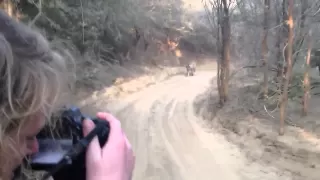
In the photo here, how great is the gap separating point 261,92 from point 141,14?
4.86 meters

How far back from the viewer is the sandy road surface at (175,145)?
407 cm

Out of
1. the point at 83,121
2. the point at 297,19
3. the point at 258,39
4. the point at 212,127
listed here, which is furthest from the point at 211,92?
the point at 83,121

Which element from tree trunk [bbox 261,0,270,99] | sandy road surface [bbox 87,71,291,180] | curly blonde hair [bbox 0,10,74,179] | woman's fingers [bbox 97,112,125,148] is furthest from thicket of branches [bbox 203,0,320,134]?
curly blonde hair [bbox 0,10,74,179]

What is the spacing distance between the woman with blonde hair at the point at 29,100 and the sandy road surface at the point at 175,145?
11.3 feet

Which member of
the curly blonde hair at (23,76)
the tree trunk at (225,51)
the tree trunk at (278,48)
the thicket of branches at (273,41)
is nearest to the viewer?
the curly blonde hair at (23,76)

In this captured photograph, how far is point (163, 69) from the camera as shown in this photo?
1157 centimetres

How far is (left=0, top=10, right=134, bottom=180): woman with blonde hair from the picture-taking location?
18.4 inches

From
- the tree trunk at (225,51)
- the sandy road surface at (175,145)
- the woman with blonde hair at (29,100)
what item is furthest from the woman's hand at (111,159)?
the tree trunk at (225,51)

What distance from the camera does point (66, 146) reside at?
22.1 inches

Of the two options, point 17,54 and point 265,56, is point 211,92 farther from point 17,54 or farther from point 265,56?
point 17,54

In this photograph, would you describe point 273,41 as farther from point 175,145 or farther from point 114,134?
point 114,134

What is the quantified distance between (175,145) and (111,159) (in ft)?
14.7

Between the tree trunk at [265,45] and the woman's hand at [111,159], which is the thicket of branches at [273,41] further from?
the woman's hand at [111,159]

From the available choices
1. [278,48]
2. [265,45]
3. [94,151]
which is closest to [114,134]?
[94,151]
